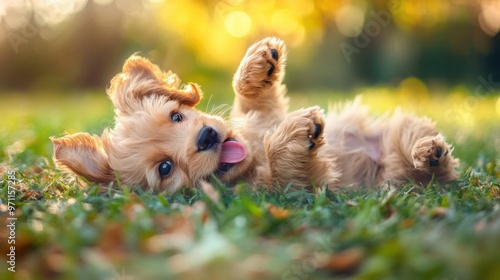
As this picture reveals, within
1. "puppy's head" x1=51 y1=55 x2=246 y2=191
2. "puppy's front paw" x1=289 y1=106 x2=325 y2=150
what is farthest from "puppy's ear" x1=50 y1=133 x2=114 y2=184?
"puppy's front paw" x1=289 y1=106 x2=325 y2=150

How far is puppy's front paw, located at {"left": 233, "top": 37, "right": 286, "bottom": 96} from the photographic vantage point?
11.6 feet

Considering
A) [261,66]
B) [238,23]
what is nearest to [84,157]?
[261,66]

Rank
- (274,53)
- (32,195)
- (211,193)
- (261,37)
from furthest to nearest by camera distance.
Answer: (261,37) → (274,53) → (32,195) → (211,193)

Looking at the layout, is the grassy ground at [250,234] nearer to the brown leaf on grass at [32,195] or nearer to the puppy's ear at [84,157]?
the brown leaf on grass at [32,195]

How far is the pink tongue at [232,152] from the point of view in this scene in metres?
3.21

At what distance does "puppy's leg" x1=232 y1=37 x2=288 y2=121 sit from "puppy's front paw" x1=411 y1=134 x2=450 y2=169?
1002mm

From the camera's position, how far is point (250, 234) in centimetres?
195

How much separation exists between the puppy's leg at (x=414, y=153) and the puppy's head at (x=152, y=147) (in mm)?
1069

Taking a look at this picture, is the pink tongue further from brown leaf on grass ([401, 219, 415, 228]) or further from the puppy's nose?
brown leaf on grass ([401, 219, 415, 228])

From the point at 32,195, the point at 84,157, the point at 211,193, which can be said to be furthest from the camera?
the point at 84,157

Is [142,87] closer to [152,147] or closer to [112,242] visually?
[152,147]

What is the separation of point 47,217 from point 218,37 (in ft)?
41.5

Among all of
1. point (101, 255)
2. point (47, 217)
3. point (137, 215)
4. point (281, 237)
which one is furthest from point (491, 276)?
point (47, 217)

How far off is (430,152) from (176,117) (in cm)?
150
